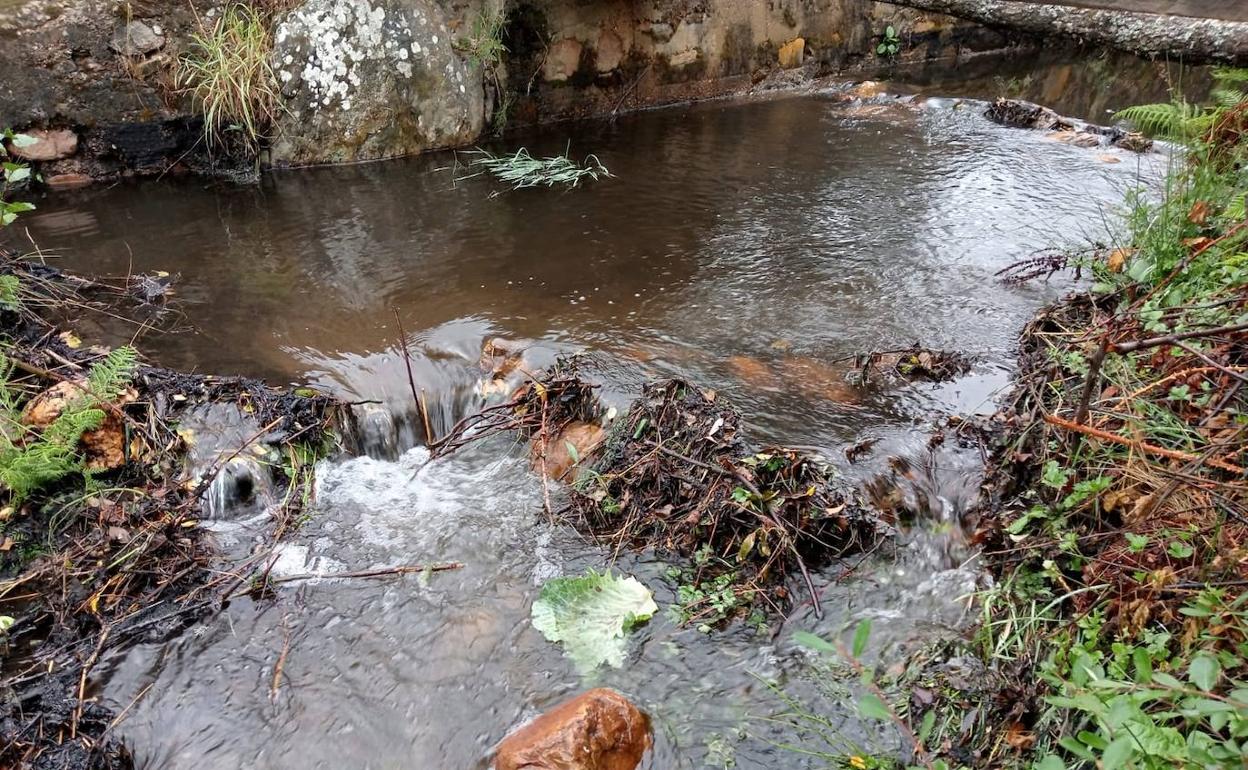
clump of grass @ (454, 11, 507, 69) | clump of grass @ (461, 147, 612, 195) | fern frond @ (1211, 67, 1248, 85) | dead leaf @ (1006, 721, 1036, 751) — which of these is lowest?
dead leaf @ (1006, 721, 1036, 751)

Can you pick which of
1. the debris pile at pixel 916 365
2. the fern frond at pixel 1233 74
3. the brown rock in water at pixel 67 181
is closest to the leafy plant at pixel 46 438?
the debris pile at pixel 916 365

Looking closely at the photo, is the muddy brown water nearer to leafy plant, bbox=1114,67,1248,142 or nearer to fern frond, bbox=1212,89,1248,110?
leafy plant, bbox=1114,67,1248,142

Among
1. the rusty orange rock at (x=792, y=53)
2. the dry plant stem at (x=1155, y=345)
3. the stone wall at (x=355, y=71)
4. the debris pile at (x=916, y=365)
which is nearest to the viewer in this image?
the dry plant stem at (x=1155, y=345)

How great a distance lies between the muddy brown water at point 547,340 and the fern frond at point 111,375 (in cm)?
60

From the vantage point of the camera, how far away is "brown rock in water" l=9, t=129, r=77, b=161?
6.33m

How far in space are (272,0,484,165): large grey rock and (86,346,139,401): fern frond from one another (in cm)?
413

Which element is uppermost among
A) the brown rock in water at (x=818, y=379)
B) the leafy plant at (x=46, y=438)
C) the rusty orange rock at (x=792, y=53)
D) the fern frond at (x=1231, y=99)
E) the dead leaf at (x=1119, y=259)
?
the rusty orange rock at (x=792, y=53)

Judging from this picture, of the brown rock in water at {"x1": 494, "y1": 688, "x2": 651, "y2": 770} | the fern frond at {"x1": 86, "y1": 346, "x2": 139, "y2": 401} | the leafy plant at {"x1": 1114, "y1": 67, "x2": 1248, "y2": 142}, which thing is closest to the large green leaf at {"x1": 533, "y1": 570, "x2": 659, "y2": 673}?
the brown rock in water at {"x1": 494, "y1": 688, "x2": 651, "y2": 770}

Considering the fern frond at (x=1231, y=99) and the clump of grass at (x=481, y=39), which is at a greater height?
the clump of grass at (x=481, y=39)

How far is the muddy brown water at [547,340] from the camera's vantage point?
99.3 inches

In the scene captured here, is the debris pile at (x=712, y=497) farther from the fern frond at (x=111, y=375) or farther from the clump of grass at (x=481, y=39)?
the clump of grass at (x=481, y=39)

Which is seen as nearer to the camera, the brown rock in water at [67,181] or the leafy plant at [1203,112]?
the leafy plant at [1203,112]

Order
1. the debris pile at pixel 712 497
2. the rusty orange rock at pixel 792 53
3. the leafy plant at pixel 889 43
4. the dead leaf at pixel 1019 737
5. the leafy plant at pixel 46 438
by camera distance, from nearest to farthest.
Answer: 1. the dead leaf at pixel 1019 737
2. the debris pile at pixel 712 497
3. the leafy plant at pixel 46 438
4. the rusty orange rock at pixel 792 53
5. the leafy plant at pixel 889 43

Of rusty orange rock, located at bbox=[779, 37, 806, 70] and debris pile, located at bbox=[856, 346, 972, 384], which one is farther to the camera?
rusty orange rock, located at bbox=[779, 37, 806, 70]
